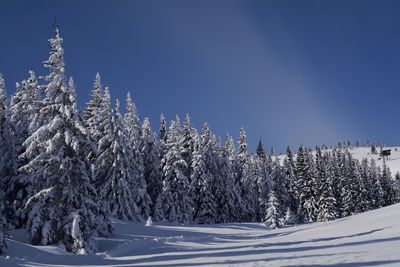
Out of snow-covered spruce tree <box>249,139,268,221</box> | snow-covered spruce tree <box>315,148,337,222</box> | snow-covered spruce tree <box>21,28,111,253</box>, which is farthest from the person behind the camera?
snow-covered spruce tree <box>249,139,268,221</box>

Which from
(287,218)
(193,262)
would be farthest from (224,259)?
(287,218)

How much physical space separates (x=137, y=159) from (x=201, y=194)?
1254cm

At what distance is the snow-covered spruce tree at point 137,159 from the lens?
160ft

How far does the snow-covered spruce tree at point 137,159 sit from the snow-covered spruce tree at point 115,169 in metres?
3.18

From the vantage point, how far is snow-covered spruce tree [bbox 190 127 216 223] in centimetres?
5902

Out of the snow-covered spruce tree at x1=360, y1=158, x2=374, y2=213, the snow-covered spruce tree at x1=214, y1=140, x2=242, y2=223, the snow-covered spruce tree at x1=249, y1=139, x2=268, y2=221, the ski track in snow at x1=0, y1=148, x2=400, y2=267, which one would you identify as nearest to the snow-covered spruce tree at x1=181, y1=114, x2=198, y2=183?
the snow-covered spruce tree at x1=214, y1=140, x2=242, y2=223

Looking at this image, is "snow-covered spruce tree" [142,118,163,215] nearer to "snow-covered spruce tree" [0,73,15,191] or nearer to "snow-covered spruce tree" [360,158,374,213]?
"snow-covered spruce tree" [0,73,15,191]

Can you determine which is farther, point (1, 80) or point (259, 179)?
point (259, 179)

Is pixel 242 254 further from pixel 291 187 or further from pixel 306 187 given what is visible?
pixel 291 187

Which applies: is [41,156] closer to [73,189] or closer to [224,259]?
[73,189]

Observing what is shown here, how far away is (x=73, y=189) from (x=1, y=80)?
17485 millimetres

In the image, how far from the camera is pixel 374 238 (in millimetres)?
23062

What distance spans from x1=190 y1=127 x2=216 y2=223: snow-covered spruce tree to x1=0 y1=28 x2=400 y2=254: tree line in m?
0.14

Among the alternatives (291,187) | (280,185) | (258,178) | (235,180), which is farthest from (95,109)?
(291,187)
